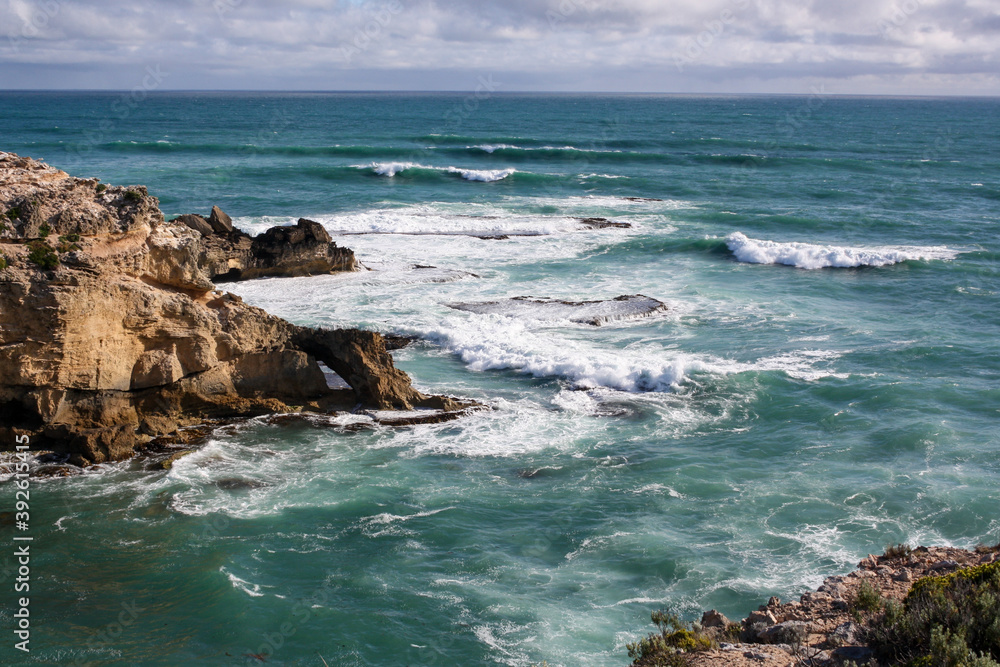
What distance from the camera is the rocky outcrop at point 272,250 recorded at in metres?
24.3

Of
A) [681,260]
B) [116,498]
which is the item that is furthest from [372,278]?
[116,498]

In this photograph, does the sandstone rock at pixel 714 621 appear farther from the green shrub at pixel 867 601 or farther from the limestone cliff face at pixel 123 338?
the limestone cliff face at pixel 123 338

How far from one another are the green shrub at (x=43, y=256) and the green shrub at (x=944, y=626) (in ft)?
39.2

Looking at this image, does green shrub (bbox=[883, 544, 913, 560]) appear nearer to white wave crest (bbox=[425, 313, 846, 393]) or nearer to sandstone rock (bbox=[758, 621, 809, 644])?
sandstone rock (bbox=[758, 621, 809, 644])

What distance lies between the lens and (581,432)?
15.0m

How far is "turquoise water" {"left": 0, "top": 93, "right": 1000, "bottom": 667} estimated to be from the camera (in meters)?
9.65

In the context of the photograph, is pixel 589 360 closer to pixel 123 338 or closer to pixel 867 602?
pixel 123 338

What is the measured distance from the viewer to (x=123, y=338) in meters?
13.1

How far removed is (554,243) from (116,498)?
2174cm

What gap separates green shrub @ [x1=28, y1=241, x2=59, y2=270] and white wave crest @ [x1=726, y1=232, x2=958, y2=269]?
77.8ft

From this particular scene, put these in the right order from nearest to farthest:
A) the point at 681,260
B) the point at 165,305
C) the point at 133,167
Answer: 1. the point at 165,305
2. the point at 681,260
3. the point at 133,167

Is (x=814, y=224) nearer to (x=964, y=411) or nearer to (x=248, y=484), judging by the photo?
(x=964, y=411)

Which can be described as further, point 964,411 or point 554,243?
point 554,243

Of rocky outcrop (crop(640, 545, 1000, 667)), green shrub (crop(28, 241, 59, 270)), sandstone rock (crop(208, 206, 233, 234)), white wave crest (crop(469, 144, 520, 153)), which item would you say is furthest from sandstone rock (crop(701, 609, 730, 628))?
white wave crest (crop(469, 144, 520, 153))
